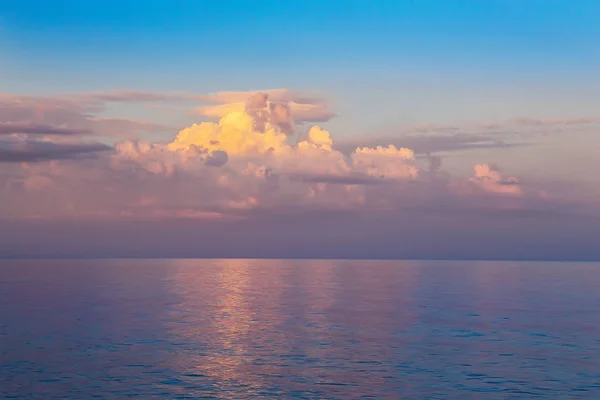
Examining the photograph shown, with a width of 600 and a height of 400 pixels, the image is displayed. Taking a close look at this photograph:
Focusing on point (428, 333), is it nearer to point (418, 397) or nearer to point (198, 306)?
point (418, 397)

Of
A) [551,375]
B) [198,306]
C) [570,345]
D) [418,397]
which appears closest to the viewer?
[418,397]

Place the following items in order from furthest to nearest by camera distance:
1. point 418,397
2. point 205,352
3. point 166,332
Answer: point 166,332 → point 205,352 → point 418,397

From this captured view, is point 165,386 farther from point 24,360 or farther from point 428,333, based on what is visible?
point 428,333

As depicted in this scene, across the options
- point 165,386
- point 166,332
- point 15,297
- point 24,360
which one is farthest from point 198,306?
point 165,386

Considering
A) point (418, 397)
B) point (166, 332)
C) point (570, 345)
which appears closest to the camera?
point (418, 397)

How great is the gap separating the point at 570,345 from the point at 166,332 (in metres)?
40.9

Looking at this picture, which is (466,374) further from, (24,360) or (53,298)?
(53,298)

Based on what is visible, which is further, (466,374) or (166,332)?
(166,332)

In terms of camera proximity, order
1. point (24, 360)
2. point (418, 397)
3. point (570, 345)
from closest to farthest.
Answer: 1. point (418, 397)
2. point (24, 360)
3. point (570, 345)

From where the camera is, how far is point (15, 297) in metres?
110

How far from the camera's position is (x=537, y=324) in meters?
74.4

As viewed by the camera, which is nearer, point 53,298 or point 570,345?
point 570,345

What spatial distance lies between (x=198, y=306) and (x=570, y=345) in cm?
5543

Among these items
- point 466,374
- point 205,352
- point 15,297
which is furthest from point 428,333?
point 15,297
